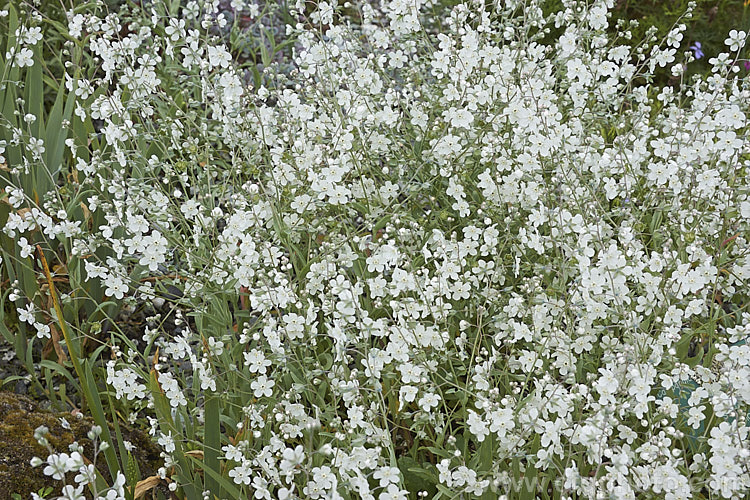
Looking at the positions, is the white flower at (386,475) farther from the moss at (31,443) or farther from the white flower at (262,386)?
the moss at (31,443)

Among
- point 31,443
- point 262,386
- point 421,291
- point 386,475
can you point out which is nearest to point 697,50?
point 421,291

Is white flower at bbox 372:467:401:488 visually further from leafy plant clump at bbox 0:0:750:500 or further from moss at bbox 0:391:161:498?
moss at bbox 0:391:161:498

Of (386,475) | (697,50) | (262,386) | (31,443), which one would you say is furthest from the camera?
(697,50)

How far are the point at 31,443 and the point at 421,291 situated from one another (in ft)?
4.76

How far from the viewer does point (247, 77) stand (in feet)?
19.0

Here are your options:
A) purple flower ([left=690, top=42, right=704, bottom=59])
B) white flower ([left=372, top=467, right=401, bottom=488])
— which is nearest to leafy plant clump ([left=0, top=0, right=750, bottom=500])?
white flower ([left=372, top=467, right=401, bottom=488])

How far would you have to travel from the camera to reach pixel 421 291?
2709mm

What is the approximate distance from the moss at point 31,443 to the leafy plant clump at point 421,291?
10cm

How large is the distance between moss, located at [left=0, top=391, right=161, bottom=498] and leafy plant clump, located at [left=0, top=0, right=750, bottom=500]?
96 mm

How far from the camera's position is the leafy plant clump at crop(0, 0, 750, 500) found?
2.47 m

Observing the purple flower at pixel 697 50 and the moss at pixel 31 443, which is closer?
the moss at pixel 31 443

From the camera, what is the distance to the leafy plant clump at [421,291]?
8.10 ft

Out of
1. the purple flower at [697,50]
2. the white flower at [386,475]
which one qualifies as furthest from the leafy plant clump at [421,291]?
the purple flower at [697,50]

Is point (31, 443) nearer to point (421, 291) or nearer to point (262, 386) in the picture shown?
point (262, 386)
